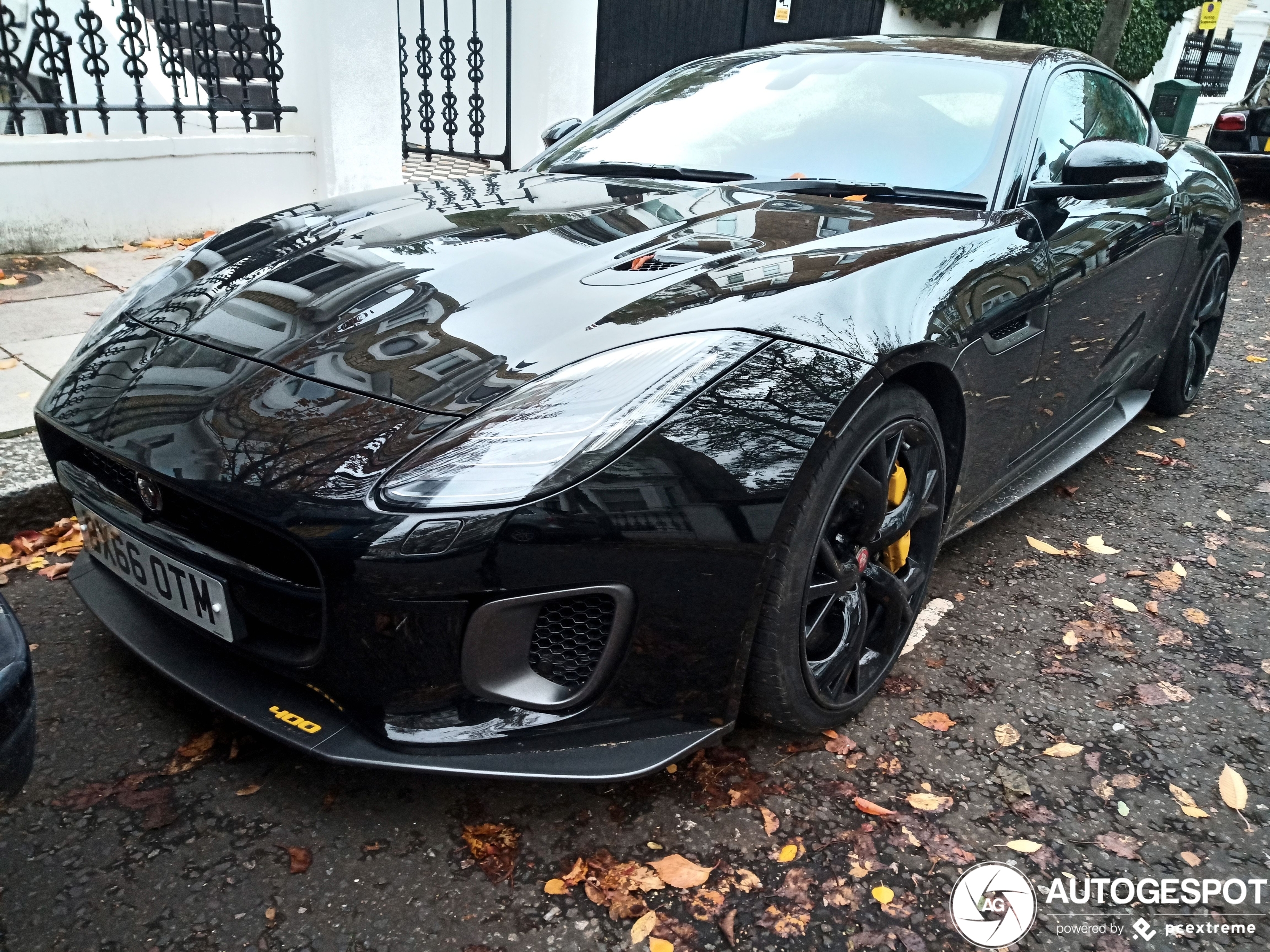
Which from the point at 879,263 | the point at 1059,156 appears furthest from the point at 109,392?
the point at 1059,156

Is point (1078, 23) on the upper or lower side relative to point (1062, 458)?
upper

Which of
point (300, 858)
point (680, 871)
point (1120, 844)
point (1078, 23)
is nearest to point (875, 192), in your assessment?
point (1120, 844)

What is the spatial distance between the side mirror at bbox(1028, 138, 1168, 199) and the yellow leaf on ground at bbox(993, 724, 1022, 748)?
4.61ft

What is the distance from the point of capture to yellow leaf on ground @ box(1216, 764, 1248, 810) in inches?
79.7

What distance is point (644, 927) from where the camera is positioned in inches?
64.4

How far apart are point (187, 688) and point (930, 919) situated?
138 cm

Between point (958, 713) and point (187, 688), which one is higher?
point (187, 688)

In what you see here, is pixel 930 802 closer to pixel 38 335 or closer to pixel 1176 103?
pixel 38 335

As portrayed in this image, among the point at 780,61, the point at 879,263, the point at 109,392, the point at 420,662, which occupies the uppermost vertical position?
the point at 780,61

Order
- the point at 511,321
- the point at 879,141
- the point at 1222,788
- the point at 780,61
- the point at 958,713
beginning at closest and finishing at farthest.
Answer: the point at 511,321
the point at 1222,788
the point at 958,713
the point at 879,141
the point at 780,61

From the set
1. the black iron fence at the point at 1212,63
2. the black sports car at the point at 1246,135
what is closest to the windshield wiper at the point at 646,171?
the black sports car at the point at 1246,135

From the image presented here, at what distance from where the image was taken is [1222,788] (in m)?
2.07

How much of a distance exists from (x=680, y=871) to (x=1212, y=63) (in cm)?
2179

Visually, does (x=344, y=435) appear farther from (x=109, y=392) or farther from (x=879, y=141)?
(x=879, y=141)
